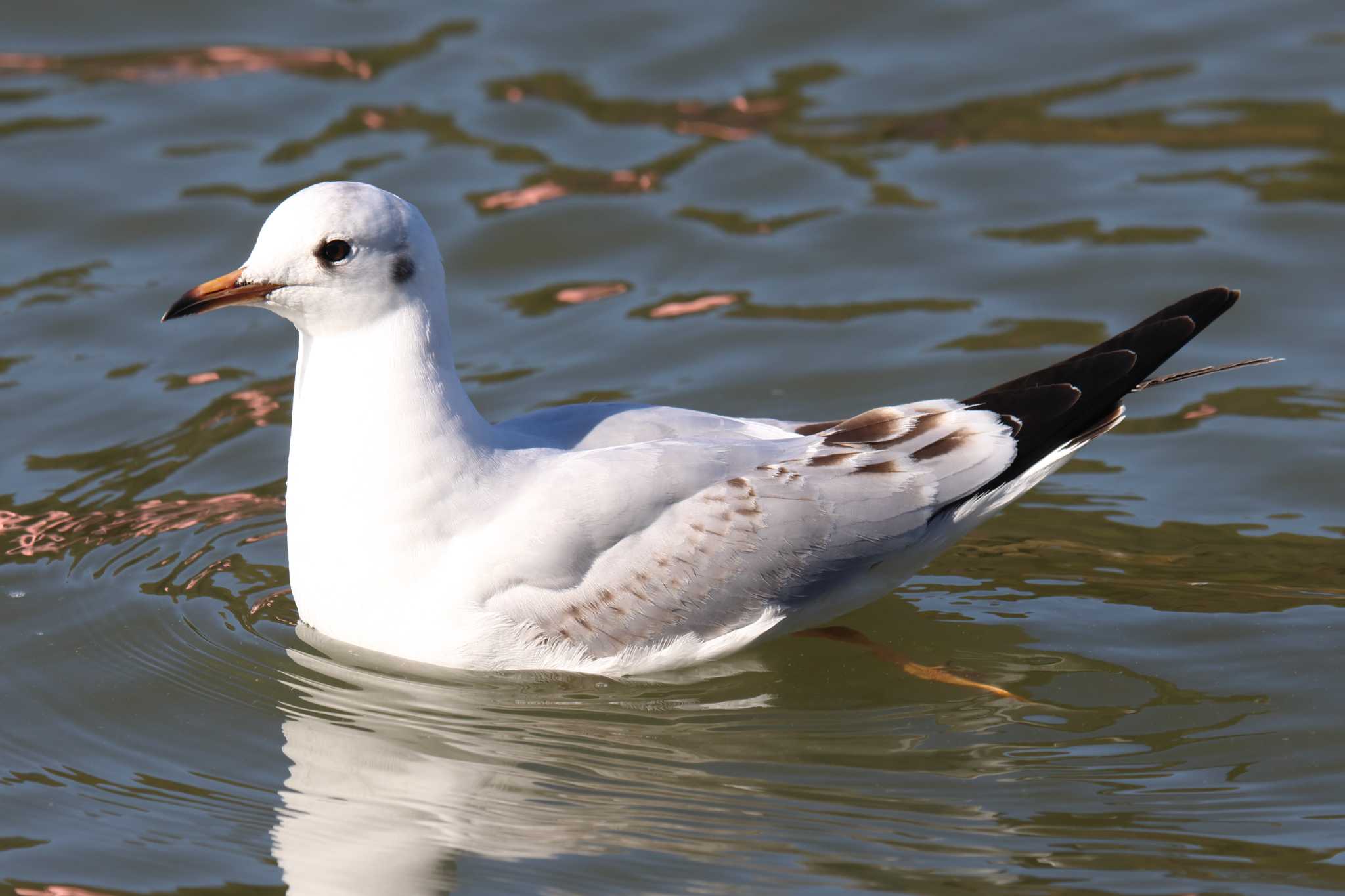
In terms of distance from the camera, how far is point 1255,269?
970cm

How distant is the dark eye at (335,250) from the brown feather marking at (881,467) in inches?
74.1

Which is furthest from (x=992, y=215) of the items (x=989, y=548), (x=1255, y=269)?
(x=989, y=548)

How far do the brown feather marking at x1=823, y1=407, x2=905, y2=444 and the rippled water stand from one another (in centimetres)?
84

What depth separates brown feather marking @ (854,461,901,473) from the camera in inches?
251

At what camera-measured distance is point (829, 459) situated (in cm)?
636

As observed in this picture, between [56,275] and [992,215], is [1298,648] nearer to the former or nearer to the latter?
[992,215]

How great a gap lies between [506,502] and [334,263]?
97 centimetres

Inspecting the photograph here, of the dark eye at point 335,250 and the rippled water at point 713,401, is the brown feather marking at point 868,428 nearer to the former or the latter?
the rippled water at point 713,401

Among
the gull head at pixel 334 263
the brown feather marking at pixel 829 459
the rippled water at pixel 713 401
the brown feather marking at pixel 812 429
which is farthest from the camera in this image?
the brown feather marking at pixel 812 429

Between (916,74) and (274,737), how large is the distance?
24.3ft

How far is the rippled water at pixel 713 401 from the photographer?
5.64m

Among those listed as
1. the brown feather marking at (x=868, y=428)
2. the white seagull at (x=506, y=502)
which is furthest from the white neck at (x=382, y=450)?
the brown feather marking at (x=868, y=428)

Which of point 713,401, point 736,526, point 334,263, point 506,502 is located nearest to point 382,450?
point 506,502

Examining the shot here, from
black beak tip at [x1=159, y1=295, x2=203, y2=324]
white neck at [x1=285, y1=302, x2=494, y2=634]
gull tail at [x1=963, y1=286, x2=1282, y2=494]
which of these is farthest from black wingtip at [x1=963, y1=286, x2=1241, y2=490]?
black beak tip at [x1=159, y1=295, x2=203, y2=324]
